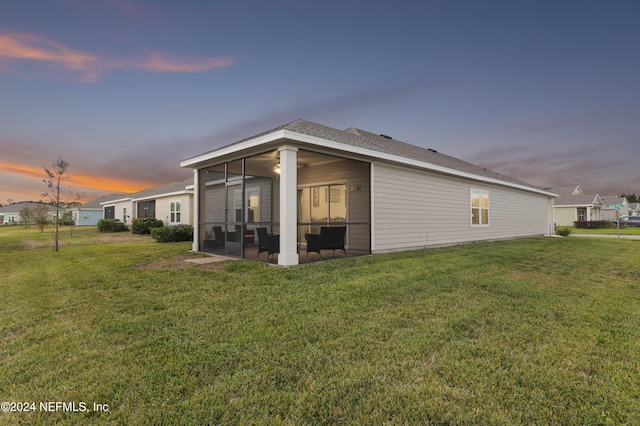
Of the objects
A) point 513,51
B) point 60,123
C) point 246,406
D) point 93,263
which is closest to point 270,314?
point 246,406

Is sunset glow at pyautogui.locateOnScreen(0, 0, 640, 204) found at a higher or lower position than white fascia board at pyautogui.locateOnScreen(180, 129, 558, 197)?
higher

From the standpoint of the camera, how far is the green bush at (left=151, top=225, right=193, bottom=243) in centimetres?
1288

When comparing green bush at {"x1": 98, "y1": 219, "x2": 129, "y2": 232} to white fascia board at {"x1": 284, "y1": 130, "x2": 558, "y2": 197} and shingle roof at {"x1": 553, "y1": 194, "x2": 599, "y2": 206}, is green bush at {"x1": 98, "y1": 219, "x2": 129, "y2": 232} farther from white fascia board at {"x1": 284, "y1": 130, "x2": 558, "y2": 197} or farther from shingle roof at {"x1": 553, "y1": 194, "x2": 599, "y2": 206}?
shingle roof at {"x1": 553, "y1": 194, "x2": 599, "y2": 206}

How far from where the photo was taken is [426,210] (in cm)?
995

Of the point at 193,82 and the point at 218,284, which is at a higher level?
the point at 193,82

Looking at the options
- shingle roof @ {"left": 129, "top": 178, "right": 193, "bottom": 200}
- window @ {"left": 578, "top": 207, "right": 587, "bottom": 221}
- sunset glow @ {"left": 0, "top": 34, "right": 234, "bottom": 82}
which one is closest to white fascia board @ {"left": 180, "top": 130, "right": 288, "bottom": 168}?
sunset glow @ {"left": 0, "top": 34, "right": 234, "bottom": 82}

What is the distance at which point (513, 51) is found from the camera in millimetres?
10391

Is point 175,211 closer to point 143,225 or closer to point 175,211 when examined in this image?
point 175,211

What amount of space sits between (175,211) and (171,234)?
20.8 feet

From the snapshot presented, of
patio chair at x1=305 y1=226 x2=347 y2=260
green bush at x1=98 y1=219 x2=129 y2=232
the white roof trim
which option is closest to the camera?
patio chair at x1=305 y1=226 x2=347 y2=260

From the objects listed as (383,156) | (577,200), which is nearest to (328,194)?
(383,156)

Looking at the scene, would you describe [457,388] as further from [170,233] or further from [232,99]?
[170,233]

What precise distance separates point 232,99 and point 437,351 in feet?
38.0

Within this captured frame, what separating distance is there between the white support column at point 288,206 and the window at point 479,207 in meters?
8.69
